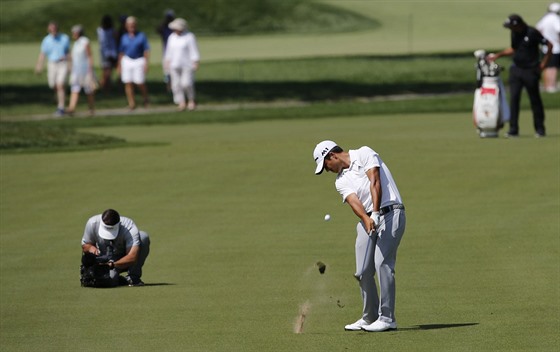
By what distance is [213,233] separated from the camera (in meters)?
20.4

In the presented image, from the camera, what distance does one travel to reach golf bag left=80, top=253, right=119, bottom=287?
1652cm

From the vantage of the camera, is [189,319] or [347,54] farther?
[347,54]

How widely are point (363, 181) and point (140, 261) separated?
15.6 feet

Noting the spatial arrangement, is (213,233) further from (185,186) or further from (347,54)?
(347,54)

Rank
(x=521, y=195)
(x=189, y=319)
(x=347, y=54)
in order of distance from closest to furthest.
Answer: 1. (x=189, y=319)
2. (x=521, y=195)
3. (x=347, y=54)

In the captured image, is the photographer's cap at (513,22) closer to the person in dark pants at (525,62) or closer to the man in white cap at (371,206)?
the person in dark pants at (525,62)

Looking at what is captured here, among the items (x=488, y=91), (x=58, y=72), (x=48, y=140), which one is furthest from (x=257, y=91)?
(x=488, y=91)

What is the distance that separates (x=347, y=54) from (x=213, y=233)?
3635cm

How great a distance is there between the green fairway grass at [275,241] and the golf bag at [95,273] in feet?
0.54

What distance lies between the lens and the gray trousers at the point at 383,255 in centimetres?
1291

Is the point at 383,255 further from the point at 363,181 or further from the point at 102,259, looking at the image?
the point at 102,259

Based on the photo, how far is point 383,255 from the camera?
13.0 m

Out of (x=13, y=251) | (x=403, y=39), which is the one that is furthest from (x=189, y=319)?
(x=403, y=39)

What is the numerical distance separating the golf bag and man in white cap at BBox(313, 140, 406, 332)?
4325mm
